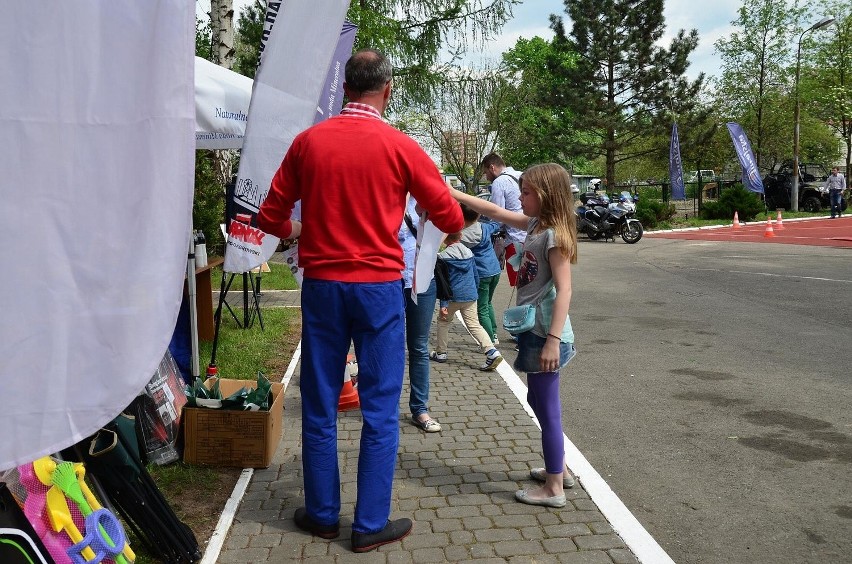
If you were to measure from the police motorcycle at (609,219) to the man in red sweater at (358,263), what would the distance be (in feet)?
64.5

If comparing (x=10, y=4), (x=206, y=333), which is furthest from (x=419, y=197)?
(x=206, y=333)

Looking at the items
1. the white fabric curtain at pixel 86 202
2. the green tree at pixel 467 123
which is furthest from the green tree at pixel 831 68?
the white fabric curtain at pixel 86 202

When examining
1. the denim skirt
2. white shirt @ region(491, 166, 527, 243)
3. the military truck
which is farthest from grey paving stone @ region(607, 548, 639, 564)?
the military truck

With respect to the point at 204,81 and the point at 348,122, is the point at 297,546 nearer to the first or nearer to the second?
the point at 348,122

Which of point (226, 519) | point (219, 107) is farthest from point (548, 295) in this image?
point (219, 107)

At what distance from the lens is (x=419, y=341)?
542cm

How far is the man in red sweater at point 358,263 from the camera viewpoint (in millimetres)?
3453

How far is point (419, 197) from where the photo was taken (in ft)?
11.6

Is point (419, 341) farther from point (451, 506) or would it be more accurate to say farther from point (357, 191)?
point (357, 191)

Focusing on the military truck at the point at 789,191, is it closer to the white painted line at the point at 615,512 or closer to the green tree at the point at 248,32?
the green tree at the point at 248,32

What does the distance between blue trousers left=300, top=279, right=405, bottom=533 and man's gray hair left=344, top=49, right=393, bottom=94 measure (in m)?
0.92

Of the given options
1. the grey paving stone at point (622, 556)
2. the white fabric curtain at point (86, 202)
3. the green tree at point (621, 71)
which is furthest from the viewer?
the green tree at point (621, 71)

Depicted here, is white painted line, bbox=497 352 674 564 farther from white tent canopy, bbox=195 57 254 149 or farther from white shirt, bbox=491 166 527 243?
white tent canopy, bbox=195 57 254 149

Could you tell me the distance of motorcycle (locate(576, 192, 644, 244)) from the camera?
899 inches
